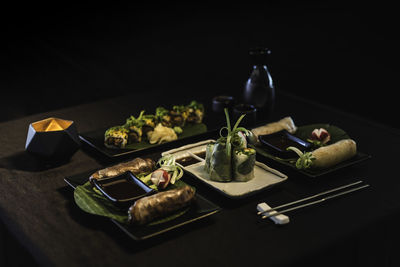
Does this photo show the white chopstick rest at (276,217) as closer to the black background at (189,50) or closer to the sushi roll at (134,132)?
the sushi roll at (134,132)

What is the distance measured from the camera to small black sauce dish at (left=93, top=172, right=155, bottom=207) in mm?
1632

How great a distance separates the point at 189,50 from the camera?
4.87m

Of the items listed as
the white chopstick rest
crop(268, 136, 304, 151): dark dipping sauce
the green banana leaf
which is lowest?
the white chopstick rest

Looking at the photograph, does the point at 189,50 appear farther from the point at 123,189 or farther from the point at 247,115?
the point at 123,189

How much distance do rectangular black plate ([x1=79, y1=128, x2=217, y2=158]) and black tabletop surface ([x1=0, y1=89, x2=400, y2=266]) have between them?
4 cm

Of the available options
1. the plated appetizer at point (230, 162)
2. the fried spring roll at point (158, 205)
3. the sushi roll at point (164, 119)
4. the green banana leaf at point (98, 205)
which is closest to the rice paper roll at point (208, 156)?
the plated appetizer at point (230, 162)

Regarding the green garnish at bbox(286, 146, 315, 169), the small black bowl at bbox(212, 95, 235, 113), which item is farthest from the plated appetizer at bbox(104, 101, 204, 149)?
the green garnish at bbox(286, 146, 315, 169)

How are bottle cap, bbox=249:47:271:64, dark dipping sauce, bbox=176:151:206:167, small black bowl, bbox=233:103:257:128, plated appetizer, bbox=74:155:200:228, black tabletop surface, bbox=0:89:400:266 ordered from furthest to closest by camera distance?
bottle cap, bbox=249:47:271:64 → small black bowl, bbox=233:103:257:128 → dark dipping sauce, bbox=176:151:206:167 → plated appetizer, bbox=74:155:200:228 → black tabletop surface, bbox=0:89:400:266

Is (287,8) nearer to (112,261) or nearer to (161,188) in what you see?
(161,188)

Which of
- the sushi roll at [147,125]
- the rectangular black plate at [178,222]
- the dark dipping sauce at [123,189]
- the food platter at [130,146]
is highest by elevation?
the sushi roll at [147,125]

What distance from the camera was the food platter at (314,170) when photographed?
1946mm

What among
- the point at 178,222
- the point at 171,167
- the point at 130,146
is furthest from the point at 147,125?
the point at 178,222

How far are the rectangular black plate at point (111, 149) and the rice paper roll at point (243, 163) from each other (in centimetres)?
48

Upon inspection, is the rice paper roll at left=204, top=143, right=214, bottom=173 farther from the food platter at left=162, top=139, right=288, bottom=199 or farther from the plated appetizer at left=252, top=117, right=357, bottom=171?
the plated appetizer at left=252, top=117, right=357, bottom=171
